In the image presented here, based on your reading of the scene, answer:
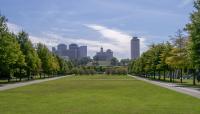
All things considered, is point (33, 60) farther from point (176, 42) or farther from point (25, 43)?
point (176, 42)

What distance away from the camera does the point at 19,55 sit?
7125 centimetres

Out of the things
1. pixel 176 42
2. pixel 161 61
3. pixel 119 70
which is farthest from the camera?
pixel 119 70

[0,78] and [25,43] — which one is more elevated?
[25,43]

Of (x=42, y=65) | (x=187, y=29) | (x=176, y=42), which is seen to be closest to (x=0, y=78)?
(x=42, y=65)

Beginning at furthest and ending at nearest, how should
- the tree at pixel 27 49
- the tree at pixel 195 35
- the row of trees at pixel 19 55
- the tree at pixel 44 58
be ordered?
the tree at pixel 44 58, the tree at pixel 27 49, the row of trees at pixel 19 55, the tree at pixel 195 35

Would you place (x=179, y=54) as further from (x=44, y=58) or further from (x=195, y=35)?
(x=44, y=58)

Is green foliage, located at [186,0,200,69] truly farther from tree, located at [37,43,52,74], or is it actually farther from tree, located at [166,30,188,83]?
tree, located at [37,43,52,74]

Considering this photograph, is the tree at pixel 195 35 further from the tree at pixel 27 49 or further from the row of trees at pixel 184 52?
the tree at pixel 27 49

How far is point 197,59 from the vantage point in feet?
154

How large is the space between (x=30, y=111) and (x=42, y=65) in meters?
90.0

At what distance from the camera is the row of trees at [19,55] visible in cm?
5950

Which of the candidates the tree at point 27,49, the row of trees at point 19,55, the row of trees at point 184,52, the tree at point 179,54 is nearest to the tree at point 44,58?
the row of trees at point 19,55

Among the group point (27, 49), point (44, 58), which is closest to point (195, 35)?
point (27, 49)

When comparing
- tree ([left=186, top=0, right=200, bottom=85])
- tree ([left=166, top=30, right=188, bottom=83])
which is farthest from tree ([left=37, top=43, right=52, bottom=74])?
tree ([left=186, top=0, right=200, bottom=85])
